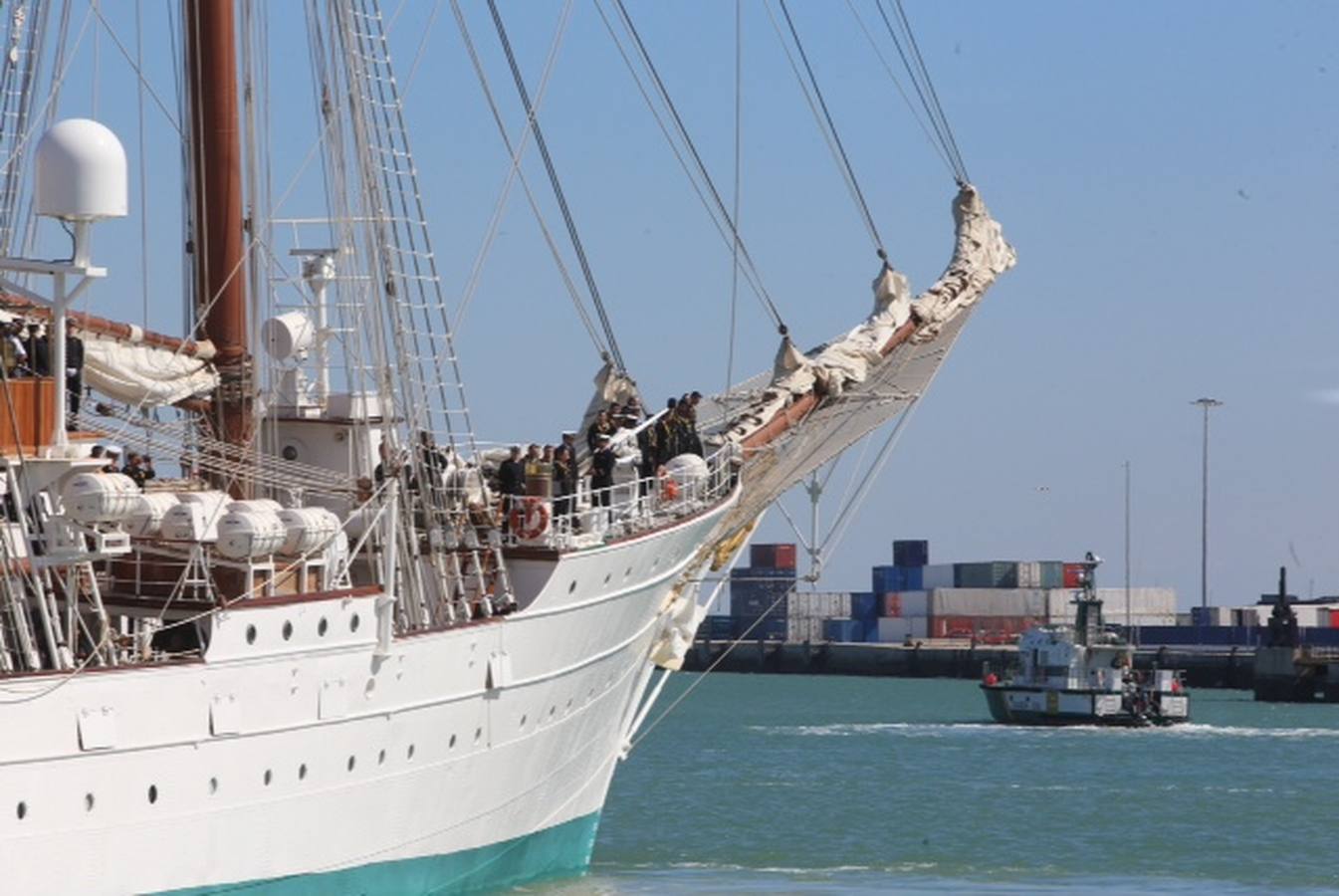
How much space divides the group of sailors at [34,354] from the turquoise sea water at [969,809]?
1027cm

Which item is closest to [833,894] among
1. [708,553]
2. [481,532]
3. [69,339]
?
[708,553]

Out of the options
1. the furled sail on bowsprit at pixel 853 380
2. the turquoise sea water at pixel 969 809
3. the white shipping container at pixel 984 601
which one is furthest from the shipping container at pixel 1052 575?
the furled sail on bowsprit at pixel 853 380

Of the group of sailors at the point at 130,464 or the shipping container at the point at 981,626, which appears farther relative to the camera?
the shipping container at the point at 981,626

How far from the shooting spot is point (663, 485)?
38531 millimetres

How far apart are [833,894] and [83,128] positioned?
18.1m

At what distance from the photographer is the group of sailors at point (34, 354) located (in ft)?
97.1

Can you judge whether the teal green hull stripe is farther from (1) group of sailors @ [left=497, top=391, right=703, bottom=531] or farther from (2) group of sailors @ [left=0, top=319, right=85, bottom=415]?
(2) group of sailors @ [left=0, top=319, right=85, bottom=415]

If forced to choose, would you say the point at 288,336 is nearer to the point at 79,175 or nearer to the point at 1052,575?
the point at 79,175

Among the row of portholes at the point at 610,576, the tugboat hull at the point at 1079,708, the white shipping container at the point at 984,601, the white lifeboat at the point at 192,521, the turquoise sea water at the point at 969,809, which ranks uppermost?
the white shipping container at the point at 984,601

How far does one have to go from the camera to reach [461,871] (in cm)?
3488

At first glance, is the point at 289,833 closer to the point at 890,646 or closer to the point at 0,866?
the point at 0,866

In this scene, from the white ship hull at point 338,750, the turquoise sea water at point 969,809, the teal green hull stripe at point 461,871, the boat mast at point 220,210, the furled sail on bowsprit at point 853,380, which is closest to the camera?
→ the white ship hull at point 338,750

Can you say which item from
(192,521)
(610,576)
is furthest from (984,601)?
(192,521)

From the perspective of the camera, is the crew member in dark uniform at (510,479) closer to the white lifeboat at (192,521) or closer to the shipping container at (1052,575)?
→ the white lifeboat at (192,521)
